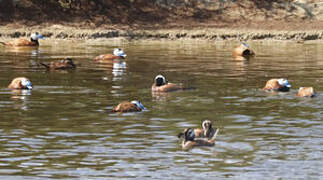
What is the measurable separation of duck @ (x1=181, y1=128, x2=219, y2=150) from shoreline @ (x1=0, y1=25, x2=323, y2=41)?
31.9 metres

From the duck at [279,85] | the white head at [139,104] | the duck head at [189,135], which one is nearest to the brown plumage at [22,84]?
the white head at [139,104]

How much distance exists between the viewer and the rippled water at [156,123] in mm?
12289

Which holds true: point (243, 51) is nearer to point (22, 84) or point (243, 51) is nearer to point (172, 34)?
point (172, 34)

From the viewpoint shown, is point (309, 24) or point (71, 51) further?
point (309, 24)

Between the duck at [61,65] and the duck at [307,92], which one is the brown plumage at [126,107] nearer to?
the duck at [307,92]

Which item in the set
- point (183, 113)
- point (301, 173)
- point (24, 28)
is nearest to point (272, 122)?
point (183, 113)

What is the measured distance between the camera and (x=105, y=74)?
2623cm

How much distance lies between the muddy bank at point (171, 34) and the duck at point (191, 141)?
32.1m

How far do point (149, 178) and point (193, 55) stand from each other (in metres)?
24.0

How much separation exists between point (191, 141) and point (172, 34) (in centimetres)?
3373

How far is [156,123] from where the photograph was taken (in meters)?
16.3

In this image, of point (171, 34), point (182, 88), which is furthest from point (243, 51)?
point (171, 34)

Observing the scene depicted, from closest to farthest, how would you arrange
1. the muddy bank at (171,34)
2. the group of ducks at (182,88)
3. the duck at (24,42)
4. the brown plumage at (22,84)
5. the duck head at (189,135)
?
the duck head at (189,135) → the group of ducks at (182,88) → the brown plumage at (22,84) → the duck at (24,42) → the muddy bank at (171,34)

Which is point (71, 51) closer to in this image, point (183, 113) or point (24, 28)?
point (24, 28)
